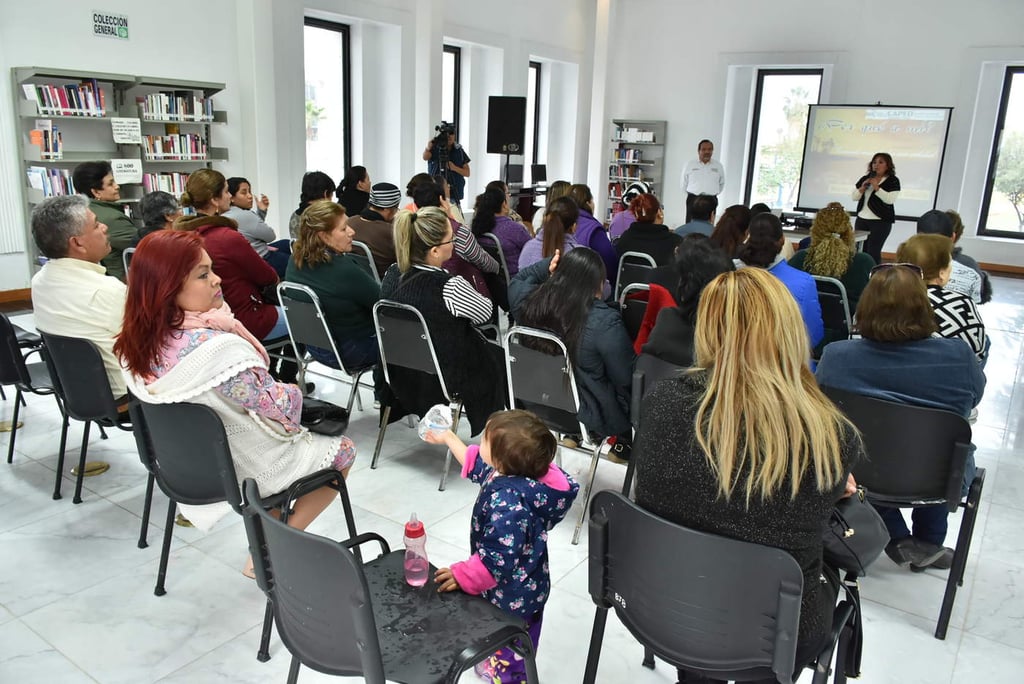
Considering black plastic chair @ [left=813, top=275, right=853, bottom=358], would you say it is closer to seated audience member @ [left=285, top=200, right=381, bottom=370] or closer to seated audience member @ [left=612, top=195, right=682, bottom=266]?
seated audience member @ [left=612, top=195, right=682, bottom=266]

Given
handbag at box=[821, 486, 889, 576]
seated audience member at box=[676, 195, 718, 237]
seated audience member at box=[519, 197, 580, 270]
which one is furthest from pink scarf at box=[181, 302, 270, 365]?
seated audience member at box=[676, 195, 718, 237]

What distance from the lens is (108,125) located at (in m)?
6.56

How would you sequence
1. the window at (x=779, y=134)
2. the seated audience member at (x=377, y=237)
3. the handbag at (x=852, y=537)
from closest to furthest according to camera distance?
the handbag at (x=852, y=537)
the seated audience member at (x=377, y=237)
the window at (x=779, y=134)

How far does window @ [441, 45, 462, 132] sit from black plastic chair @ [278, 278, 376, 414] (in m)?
7.46

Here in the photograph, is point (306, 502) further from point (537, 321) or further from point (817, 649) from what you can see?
point (817, 649)

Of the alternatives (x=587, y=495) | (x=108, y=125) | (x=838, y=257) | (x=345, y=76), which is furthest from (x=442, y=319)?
(x=345, y=76)

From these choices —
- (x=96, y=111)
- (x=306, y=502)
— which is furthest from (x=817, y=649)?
(x=96, y=111)

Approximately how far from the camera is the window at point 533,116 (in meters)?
11.9

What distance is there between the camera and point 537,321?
2.99 m

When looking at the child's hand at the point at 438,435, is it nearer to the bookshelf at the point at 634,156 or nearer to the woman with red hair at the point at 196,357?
the woman with red hair at the point at 196,357

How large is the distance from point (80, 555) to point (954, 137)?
10.9m

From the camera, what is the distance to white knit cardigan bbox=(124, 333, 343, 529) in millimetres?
2125

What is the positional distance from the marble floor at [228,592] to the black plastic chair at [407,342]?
1.63 ft

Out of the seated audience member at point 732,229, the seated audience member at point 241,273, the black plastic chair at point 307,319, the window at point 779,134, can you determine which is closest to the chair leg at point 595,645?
the black plastic chair at point 307,319
